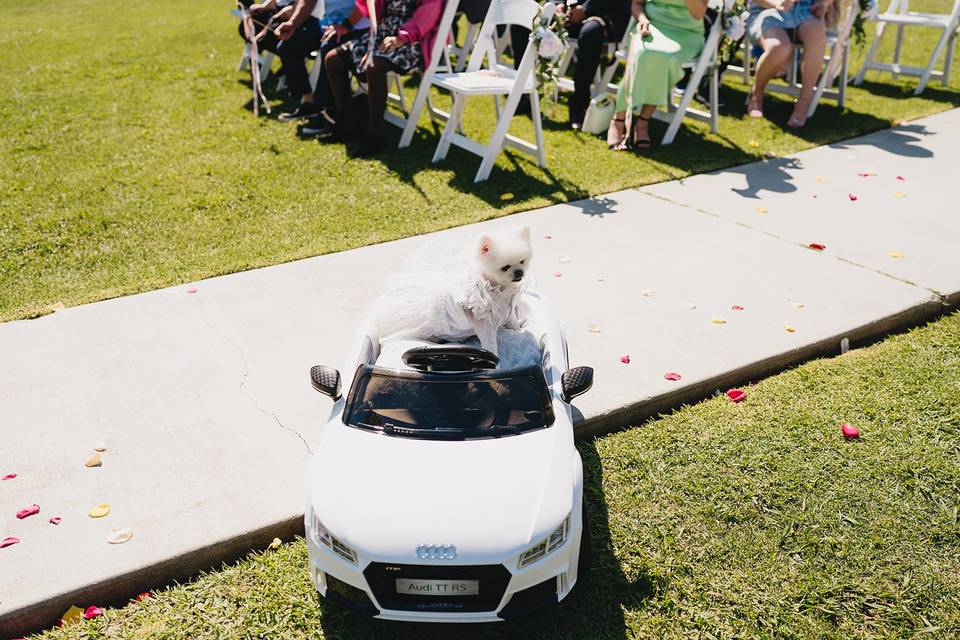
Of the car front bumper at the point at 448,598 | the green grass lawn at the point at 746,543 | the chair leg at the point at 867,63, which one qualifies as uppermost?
the chair leg at the point at 867,63

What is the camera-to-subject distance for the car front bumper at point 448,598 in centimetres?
266

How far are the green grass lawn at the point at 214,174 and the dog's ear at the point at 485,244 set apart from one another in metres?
2.81

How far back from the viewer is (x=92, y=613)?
306 centimetres

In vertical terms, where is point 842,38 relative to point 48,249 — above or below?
above

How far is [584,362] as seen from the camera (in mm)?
4531

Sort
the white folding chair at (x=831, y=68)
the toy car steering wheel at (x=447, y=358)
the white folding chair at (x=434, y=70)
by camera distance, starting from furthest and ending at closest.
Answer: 1. the white folding chair at (x=831, y=68)
2. the white folding chair at (x=434, y=70)
3. the toy car steering wheel at (x=447, y=358)

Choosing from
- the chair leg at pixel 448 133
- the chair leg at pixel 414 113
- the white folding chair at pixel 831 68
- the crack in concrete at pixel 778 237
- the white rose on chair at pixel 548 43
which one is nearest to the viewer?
the crack in concrete at pixel 778 237

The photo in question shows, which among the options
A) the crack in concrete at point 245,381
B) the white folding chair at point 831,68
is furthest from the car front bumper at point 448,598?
the white folding chair at point 831,68

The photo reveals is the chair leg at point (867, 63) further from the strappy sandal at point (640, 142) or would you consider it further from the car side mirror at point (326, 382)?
the car side mirror at point (326, 382)

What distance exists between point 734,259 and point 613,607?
341 centimetres

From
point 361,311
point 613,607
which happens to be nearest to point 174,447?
point 361,311

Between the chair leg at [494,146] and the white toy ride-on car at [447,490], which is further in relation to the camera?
the chair leg at [494,146]

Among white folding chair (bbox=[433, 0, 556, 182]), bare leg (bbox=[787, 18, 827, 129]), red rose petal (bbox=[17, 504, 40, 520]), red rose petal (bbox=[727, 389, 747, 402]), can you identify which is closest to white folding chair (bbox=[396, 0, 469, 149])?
white folding chair (bbox=[433, 0, 556, 182])

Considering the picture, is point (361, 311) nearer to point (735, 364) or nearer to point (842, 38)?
point (735, 364)
